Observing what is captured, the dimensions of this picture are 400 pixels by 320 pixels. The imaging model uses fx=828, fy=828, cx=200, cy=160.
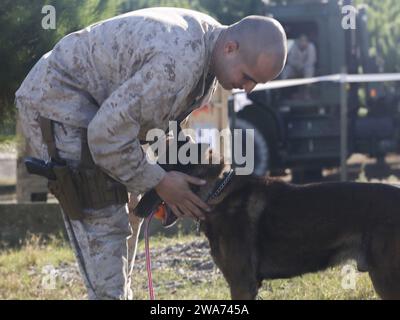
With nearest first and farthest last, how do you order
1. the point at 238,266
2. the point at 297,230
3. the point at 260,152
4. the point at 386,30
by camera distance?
the point at 238,266, the point at 297,230, the point at 260,152, the point at 386,30

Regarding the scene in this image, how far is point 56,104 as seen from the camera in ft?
12.1

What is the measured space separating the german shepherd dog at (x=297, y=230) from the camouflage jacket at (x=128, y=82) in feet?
1.94

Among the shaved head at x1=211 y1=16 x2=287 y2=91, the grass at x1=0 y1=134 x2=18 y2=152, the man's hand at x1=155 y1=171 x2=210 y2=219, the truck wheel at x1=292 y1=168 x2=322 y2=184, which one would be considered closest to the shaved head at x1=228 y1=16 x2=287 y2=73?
the shaved head at x1=211 y1=16 x2=287 y2=91

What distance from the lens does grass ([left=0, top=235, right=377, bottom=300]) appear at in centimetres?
547

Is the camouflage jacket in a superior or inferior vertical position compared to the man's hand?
superior

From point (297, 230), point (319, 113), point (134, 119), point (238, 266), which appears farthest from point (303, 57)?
point (134, 119)

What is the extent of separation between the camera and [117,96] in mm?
3363

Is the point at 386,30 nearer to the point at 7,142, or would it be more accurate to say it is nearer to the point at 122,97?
the point at 7,142

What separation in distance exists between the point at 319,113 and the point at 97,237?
974 centimetres

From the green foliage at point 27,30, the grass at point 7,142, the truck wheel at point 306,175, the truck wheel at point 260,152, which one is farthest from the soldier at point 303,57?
the grass at point 7,142

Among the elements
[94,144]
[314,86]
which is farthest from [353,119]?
[94,144]

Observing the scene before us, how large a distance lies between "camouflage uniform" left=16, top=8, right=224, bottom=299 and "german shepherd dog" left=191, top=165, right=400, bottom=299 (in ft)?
1.70

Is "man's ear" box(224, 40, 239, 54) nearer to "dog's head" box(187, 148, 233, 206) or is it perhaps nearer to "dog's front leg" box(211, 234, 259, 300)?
"dog's head" box(187, 148, 233, 206)

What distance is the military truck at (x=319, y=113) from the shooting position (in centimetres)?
1291
